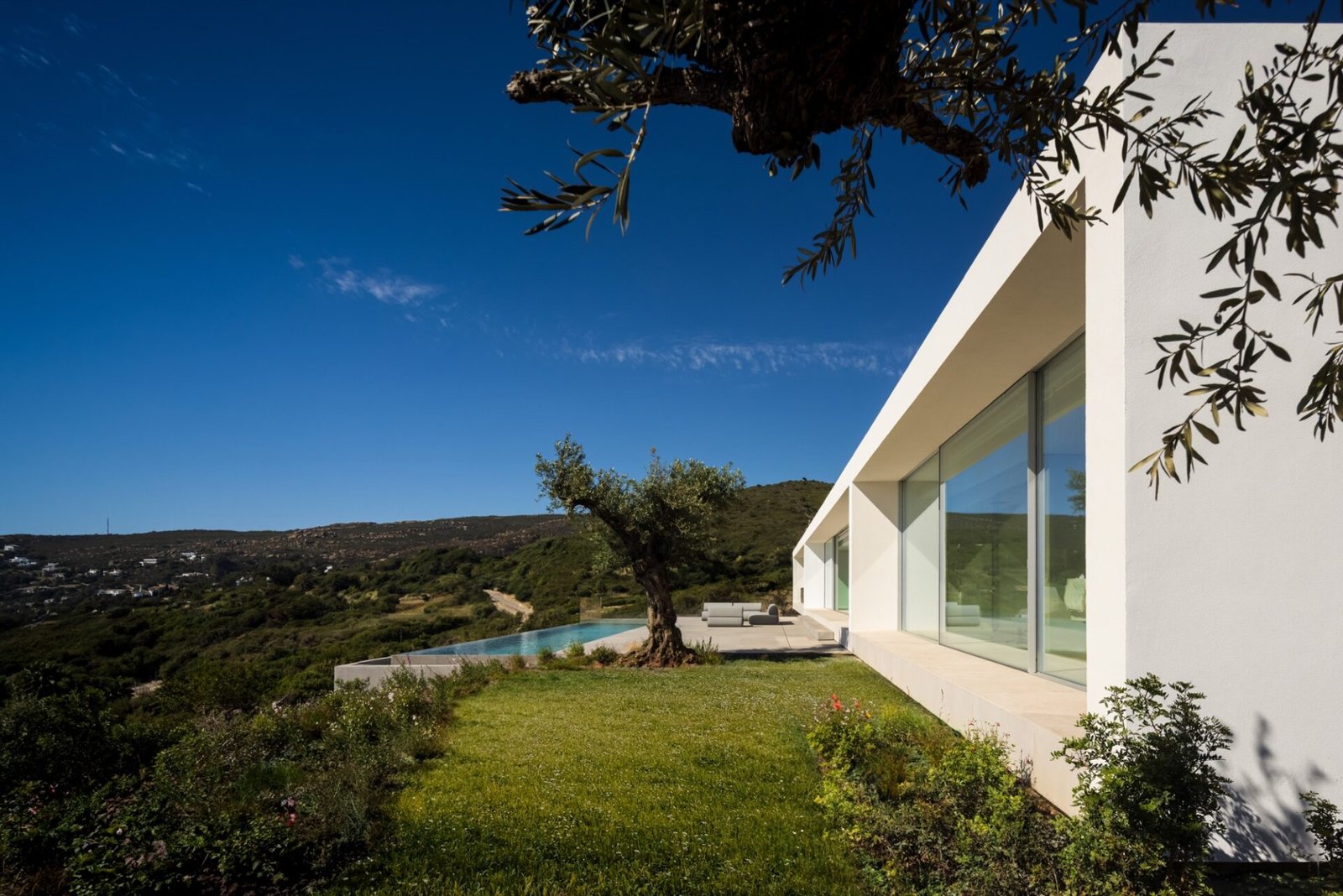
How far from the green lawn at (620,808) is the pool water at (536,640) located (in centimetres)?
802

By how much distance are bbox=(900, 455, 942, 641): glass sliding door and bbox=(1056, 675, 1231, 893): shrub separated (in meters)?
9.61

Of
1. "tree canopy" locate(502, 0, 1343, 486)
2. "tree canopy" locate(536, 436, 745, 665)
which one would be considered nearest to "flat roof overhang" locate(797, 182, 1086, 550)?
"tree canopy" locate(502, 0, 1343, 486)

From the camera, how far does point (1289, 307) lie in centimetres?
398

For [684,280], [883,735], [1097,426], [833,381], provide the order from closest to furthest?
[1097,426], [883,735], [684,280], [833,381]

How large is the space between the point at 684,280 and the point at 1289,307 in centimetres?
2027

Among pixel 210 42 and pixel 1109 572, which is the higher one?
pixel 210 42

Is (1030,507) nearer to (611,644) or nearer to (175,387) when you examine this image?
(611,644)

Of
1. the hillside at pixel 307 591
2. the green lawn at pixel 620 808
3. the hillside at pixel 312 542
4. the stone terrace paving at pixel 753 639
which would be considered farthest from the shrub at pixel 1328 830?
the hillside at pixel 312 542

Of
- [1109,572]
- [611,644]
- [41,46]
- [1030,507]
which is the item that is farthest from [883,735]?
[41,46]

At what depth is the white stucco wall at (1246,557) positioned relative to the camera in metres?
3.77

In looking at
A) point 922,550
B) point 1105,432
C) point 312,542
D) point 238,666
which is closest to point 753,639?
point 922,550

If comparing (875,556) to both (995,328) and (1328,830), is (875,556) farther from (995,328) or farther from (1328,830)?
(1328,830)

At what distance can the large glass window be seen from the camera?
23.6ft

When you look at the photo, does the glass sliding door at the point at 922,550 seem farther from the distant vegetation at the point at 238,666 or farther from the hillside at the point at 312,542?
the hillside at the point at 312,542
